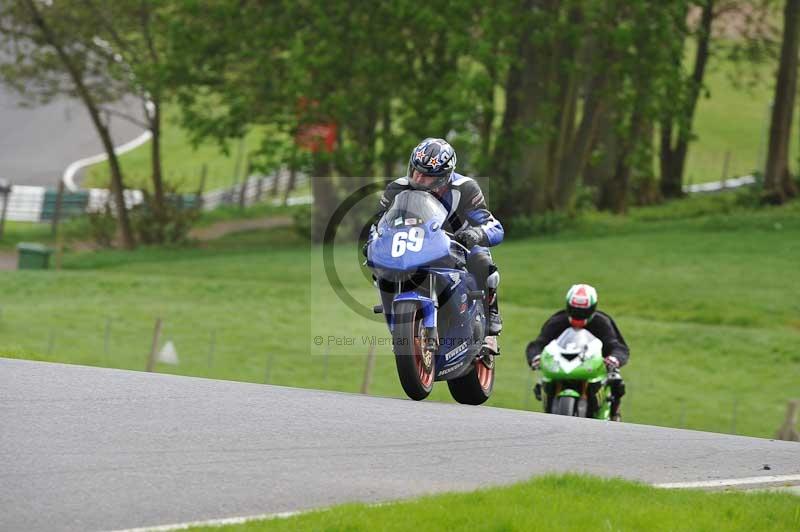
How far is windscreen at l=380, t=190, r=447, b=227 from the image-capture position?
37.8ft

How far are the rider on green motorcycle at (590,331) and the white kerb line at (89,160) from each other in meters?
46.2

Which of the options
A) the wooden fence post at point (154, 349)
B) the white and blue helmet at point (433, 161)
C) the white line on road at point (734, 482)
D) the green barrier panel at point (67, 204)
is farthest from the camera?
the green barrier panel at point (67, 204)

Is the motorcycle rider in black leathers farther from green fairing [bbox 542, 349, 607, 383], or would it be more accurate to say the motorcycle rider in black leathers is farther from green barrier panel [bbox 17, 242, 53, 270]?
green barrier panel [bbox 17, 242, 53, 270]

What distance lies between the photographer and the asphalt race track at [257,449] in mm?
7637

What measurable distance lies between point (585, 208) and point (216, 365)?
23.0m

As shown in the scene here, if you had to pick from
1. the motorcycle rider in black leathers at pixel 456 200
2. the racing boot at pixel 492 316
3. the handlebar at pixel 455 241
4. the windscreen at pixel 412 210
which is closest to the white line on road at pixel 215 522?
the windscreen at pixel 412 210

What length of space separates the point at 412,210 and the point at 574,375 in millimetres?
2970

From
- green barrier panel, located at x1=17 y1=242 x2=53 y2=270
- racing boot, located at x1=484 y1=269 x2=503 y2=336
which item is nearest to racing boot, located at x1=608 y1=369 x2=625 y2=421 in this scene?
racing boot, located at x1=484 y1=269 x2=503 y2=336

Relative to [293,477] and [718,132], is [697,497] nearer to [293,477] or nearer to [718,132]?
[293,477]

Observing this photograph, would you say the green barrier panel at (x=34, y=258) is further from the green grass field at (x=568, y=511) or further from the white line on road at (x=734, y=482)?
the green grass field at (x=568, y=511)

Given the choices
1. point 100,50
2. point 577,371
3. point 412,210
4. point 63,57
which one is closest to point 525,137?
point 63,57

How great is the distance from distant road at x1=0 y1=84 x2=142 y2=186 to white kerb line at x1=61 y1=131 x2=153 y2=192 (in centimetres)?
27

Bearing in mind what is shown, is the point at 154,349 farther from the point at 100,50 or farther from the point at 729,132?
the point at 729,132

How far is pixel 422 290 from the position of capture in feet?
38.4
